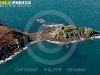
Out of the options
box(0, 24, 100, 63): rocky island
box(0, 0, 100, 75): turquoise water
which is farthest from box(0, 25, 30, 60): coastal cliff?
box(0, 0, 100, 75): turquoise water

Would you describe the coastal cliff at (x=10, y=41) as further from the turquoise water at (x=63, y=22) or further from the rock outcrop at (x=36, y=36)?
the turquoise water at (x=63, y=22)

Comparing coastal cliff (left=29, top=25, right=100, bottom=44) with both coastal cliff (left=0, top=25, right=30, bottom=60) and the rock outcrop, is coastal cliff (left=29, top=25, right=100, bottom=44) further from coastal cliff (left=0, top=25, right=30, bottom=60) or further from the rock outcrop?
coastal cliff (left=0, top=25, right=30, bottom=60)

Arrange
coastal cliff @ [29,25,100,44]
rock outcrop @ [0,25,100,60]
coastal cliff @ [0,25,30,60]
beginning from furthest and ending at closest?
coastal cliff @ [29,25,100,44]
rock outcrop @ [0,25,100,60]
coastal cliff @ [0,25,30,60]

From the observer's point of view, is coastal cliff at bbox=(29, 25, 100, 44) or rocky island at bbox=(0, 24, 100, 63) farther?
coastal cliff at bbox=(29, 25, 100, 44)

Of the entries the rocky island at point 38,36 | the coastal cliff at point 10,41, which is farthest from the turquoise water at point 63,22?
the rocky island at point 38,36

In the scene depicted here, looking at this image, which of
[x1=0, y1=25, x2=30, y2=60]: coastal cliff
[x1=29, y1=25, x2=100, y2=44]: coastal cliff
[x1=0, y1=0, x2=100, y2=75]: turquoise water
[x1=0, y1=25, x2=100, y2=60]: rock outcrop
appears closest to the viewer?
[x1=0, y1=0, x2=100, y2=75]: turquoise water

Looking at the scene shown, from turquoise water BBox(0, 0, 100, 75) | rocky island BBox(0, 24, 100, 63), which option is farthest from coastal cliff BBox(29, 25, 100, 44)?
turquoise water BBox(0, 0, 100, 75)
